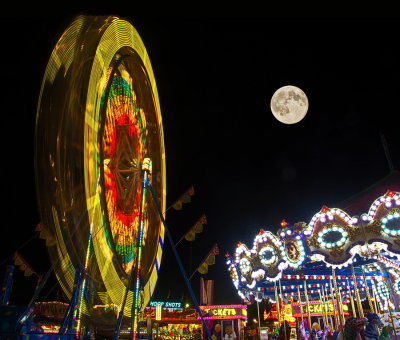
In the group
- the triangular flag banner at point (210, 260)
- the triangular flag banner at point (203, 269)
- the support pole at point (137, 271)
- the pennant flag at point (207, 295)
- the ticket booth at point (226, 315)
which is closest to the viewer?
the support pole at point (137, 271)

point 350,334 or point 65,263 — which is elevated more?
point 65,263

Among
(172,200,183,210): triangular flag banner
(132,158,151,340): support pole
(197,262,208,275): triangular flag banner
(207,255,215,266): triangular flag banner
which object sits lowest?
(132,158,151,340): support pole

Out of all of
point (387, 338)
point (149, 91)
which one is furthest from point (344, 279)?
point (149, 91)

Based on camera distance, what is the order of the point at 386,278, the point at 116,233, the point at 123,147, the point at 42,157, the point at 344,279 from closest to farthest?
the point at 42,157 < the point at 116,233 < the point at 123,147 < the point at 386,278 < the point at 344,279

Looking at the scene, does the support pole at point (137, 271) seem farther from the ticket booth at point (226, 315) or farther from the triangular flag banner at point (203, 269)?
the ticket booth at point (226, 315)

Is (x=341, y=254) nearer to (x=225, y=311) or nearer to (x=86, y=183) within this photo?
(x=86, y=183)

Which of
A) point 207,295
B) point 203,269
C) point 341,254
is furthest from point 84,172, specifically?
point 207,295

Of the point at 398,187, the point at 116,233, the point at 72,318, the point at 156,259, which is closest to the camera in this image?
the point at 72,318

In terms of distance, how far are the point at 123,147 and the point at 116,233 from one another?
2.15 m

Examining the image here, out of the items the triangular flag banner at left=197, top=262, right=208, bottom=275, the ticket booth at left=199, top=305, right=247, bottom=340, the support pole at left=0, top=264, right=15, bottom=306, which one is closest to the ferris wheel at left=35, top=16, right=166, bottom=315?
the support pole at left=0, top=264, right=15, bottom=306

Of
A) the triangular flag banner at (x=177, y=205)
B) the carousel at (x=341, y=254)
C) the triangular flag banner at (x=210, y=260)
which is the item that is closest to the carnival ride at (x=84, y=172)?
the triangular flag banner at (x=177, y=205)

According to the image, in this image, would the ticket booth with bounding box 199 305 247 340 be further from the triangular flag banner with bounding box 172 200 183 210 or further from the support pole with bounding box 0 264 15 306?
the support pole with bounding box 0 264 15 306

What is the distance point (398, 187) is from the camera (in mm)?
12344

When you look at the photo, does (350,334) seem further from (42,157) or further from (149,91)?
(149,91)
